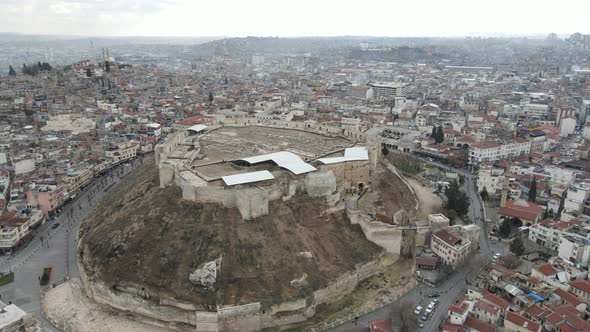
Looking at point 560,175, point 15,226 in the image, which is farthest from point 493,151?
point 15,226

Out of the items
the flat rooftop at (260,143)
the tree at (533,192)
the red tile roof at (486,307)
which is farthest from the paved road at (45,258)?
the tree at (533,192)

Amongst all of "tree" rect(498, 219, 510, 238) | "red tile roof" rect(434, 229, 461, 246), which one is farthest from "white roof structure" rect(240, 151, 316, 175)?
"tree" rect(498, 219, 510, 238)

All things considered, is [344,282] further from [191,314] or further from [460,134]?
[460,134]

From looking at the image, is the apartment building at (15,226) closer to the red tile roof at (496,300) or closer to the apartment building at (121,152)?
the apartment building at (121,152)

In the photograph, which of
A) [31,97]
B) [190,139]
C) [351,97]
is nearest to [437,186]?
[190,139]

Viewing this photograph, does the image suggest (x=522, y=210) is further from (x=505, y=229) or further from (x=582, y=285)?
(x=582, y=285)

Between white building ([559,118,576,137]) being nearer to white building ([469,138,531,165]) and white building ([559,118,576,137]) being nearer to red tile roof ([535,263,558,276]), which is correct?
white building ([469,138,531,165])

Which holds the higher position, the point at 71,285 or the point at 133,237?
the point at 133,237
